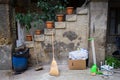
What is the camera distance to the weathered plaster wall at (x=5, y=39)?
5.70 meters

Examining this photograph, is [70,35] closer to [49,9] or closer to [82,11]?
[82,11]

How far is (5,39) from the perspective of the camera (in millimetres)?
5793

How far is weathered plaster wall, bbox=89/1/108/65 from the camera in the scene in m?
5.52

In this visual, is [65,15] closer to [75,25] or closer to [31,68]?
[75,25]

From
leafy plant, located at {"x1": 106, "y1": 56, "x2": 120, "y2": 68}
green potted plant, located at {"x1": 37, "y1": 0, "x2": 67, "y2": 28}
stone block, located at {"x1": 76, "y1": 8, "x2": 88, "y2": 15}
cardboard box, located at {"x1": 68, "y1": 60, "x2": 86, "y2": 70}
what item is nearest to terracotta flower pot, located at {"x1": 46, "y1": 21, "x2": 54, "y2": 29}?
green potted plant, located at {"x1": 37, "y1": 0, "x2": 67, "y2": 28}

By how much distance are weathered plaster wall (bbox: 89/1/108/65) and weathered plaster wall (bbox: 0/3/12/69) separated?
2.22 meters

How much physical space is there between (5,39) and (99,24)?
253 cm

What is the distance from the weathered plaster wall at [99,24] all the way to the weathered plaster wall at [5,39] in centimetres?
222

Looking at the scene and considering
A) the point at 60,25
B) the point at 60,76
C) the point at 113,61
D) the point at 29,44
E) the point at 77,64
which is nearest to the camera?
the point at 60,76

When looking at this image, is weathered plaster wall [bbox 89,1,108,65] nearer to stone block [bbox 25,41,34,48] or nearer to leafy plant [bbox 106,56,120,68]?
leafy plant [bbox 106,56,120,68]

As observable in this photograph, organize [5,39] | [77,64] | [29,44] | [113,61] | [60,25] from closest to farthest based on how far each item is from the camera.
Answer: [77,64], [113,61], [5,39], [60,25], [29,44]

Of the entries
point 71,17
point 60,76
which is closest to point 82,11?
point 71,17

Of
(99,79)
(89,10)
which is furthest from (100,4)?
(99,79)

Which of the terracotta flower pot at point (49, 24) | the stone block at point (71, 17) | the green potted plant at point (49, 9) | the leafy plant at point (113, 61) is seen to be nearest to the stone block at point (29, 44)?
the terracotta flower pot at point (49, 24)
